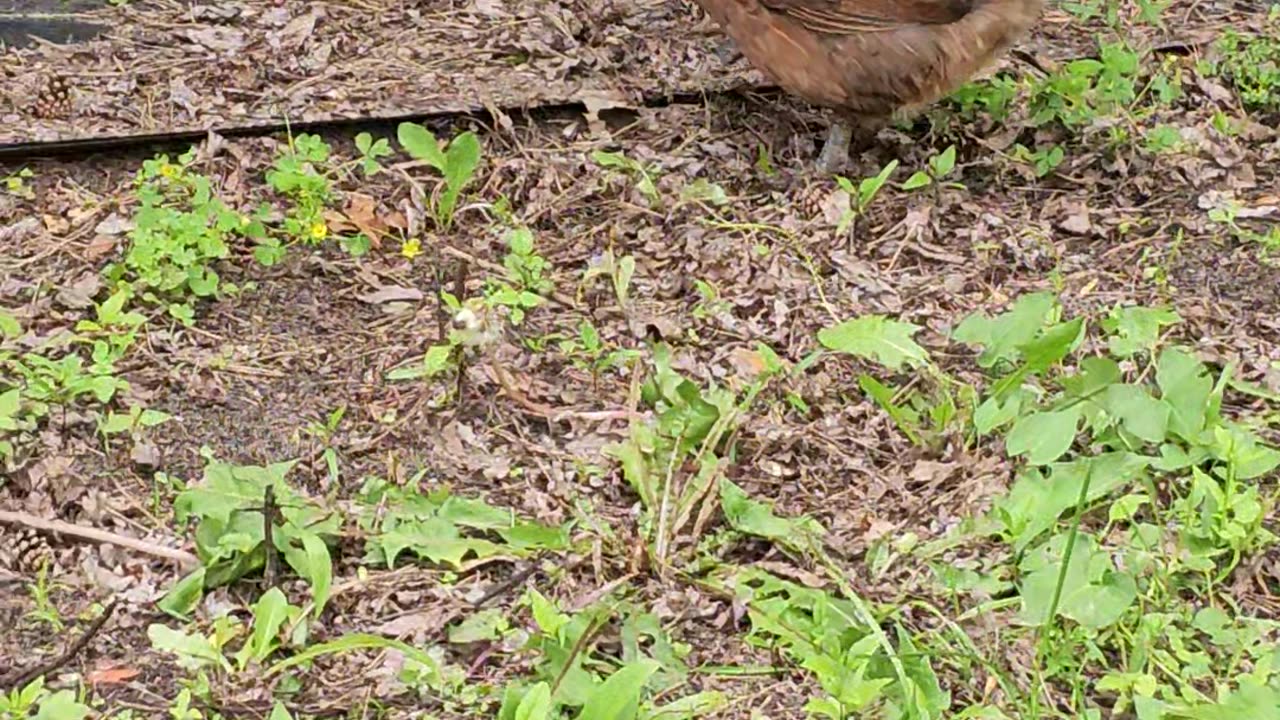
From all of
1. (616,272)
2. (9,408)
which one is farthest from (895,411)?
(9,408)

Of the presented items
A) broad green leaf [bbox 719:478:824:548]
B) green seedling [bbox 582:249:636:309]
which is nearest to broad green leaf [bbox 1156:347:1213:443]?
broad green leaf [bbox 719:478:824:548]

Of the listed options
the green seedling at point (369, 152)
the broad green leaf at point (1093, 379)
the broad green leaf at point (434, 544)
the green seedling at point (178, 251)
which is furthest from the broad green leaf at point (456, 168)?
the broad green leaf at point (1093, 379)

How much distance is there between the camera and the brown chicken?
414 cm

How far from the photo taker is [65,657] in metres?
2.86

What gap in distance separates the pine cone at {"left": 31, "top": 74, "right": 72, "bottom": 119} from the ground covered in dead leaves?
0.21m

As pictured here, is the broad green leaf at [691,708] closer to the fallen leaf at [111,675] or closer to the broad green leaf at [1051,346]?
the fallen leaf at [111,675]

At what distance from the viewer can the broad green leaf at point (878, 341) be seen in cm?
→ 352

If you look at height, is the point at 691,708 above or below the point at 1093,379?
below

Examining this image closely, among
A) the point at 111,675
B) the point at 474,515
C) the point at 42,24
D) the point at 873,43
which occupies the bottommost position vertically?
the point at 111,675

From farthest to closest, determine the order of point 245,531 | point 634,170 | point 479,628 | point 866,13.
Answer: point 634,170, point 866,13, point 245,531, point 479,628

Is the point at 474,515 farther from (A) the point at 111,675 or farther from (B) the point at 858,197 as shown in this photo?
(B) the point at 858,197

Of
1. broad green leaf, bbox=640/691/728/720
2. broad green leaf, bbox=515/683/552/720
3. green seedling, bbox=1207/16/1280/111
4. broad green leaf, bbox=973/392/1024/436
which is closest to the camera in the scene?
broad green leaf, bbox=515/683/552/720

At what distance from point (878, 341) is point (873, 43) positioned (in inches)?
40.6

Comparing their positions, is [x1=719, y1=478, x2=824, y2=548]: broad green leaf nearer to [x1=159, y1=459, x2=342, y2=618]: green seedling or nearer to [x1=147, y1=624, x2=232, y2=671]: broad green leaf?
[x1=159, y1=459, x2=342, y2=618]: green seedling
